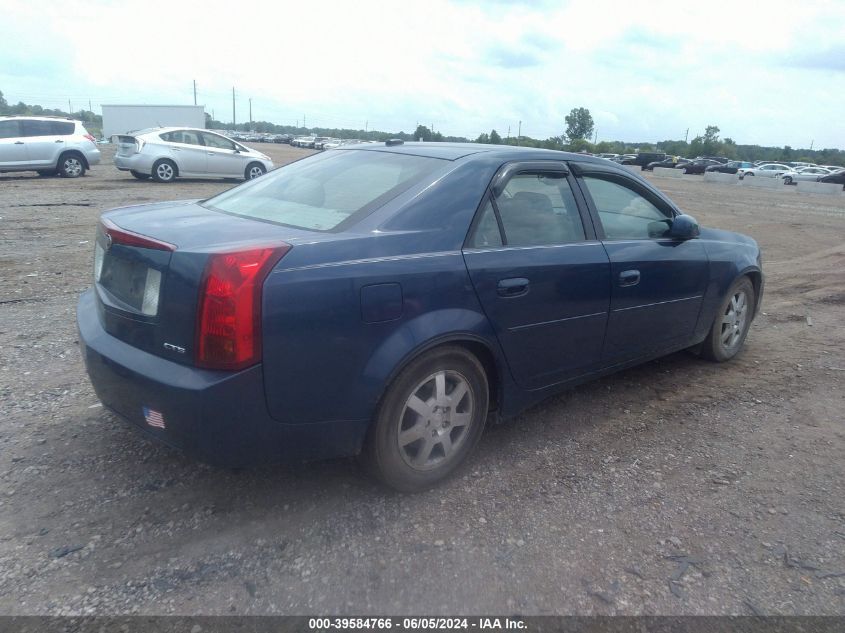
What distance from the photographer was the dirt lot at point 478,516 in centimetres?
262

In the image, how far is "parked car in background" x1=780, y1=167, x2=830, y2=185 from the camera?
45.6m

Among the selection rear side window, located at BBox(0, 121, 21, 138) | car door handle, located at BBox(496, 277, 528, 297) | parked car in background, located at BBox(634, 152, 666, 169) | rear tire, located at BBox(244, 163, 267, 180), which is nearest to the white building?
rear side window, located at BBox(0, 121, 21, 138)

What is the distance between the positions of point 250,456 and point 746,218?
16345mm

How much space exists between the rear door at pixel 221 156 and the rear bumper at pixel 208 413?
16.3 m

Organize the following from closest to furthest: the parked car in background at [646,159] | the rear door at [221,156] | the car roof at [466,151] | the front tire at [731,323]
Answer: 1. the car roof at [466,151]
2. the front tire at [731,323]
3. the rear door at [221,156]
4. the parked car in background at [646,159]

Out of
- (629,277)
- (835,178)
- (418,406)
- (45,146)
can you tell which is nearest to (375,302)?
(418,406)

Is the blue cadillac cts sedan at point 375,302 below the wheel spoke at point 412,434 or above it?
above

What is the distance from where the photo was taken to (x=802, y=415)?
438 centimetres

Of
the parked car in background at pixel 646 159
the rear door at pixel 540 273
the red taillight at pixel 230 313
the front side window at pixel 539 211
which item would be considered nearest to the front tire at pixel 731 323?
the rear door at pixel 540 273

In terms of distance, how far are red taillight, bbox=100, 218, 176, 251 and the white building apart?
35511mm

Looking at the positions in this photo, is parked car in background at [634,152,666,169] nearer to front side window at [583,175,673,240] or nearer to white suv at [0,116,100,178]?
white suv at [0,116,100,178]

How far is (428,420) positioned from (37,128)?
720 inches

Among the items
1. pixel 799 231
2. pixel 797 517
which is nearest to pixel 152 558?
pixel 797 517

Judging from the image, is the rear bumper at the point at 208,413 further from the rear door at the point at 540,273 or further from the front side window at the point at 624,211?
the front side window at the point at 624,211
